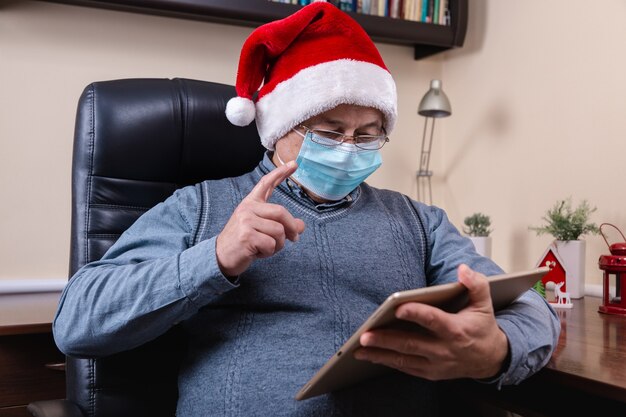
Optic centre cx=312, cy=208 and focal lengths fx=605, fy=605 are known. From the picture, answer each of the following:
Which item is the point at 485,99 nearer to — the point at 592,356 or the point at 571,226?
the point at 571,226

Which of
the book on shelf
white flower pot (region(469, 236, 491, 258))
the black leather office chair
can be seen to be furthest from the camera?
the book on shelf

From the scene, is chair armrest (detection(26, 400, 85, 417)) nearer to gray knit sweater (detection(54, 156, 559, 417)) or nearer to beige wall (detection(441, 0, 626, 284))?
gray knit sweater (detection(54, 156, 559, 417))

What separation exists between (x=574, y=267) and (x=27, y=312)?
4.13 ft

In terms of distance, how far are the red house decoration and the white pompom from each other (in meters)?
0.76

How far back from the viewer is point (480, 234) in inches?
68.4

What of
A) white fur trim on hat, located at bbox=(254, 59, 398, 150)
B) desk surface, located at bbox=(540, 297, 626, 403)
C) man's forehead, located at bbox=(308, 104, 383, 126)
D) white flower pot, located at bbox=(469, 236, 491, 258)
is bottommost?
desk surface, located at bbox=(540, 297, 626, 403)

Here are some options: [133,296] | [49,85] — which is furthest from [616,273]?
[49,85]

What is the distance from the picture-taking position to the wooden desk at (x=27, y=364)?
1158 millimetres

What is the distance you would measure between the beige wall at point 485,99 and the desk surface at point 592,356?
0.50 metres

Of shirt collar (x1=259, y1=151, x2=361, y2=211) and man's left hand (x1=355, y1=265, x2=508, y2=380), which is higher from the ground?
shirt collar (x1=259, y1=151, x2=361, y2=211)

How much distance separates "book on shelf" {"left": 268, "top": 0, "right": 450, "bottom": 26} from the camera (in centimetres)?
186

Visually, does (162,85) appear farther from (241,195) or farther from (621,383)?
(621,383)

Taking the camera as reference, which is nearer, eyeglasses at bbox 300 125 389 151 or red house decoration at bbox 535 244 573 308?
eyeglasses at bbox 300 125 389 151

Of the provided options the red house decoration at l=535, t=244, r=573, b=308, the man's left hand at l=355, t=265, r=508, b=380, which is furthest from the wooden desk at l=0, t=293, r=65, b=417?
the red house decoration at l=535, t=244, r=573, b=308
